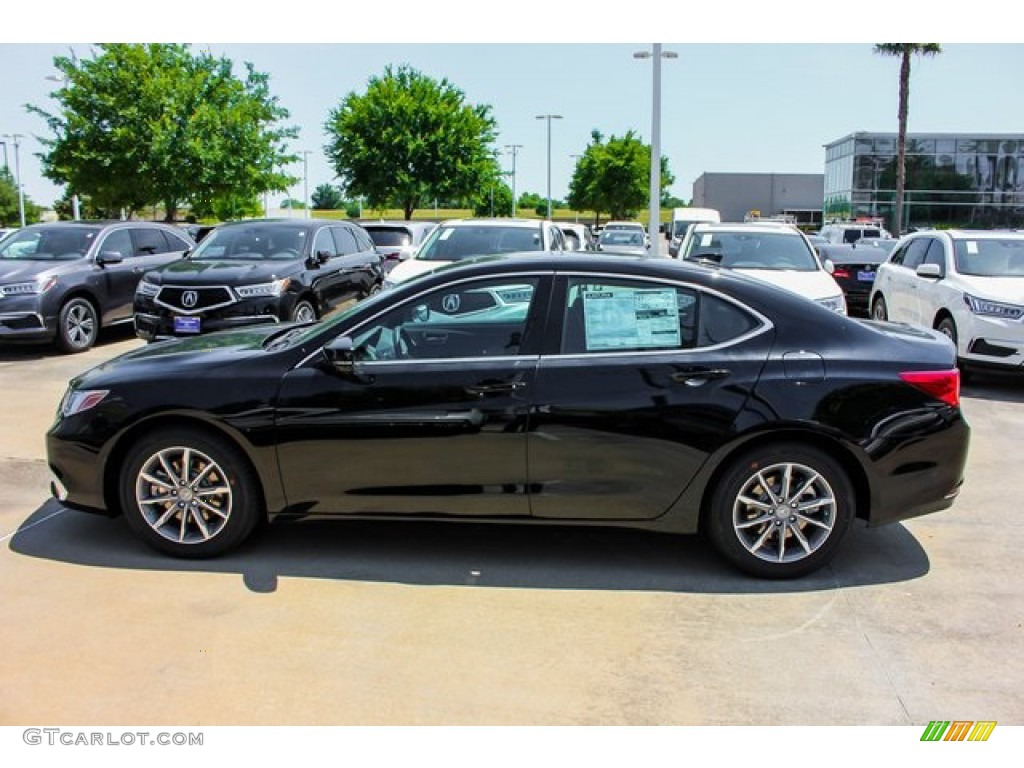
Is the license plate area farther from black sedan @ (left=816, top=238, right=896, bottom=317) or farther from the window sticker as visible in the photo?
black sedan @ (left=816, top=238, right=896, bottom=317)

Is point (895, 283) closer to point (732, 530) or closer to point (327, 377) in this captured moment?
point (732, 530)

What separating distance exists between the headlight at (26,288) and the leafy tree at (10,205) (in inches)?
Result: 2693

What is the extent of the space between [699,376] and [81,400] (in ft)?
10.1

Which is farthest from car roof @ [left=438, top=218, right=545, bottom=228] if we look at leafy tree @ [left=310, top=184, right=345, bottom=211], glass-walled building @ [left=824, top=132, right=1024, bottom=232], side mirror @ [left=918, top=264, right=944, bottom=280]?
leafy tree @ [left=310, top=184, right=345, bottom=211]

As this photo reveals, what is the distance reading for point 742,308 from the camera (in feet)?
14.5

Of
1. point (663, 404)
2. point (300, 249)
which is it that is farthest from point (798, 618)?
point (300, 249)

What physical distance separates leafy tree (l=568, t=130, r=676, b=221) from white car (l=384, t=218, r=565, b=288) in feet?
174

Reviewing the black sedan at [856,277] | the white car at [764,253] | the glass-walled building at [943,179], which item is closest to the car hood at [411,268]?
the white car at [764,253]

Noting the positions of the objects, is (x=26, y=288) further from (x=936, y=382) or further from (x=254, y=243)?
(x=936, y=382)

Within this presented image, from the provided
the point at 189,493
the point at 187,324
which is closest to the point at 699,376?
the point at 189,493

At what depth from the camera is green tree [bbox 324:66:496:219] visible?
112ft

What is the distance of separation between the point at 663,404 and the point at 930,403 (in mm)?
1310

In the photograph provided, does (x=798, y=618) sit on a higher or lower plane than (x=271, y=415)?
lower

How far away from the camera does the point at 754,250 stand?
11.0 m
